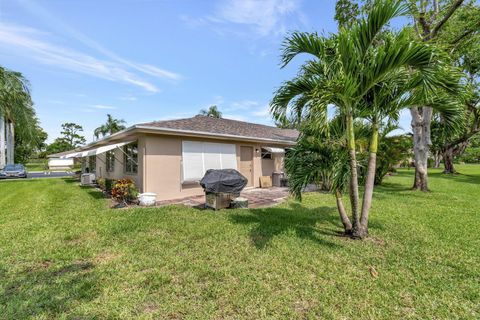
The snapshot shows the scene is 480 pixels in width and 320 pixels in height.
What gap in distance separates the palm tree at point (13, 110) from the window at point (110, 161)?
20766 millimetres

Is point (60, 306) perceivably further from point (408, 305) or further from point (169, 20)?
point (169, 20)

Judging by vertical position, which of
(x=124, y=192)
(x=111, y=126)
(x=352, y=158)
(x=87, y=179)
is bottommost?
(x=124, y=192)

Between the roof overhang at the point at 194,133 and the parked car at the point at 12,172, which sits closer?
the roof overhang at the point at 194,133

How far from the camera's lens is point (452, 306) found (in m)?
2.96

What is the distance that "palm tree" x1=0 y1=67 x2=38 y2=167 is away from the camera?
25.5 meters

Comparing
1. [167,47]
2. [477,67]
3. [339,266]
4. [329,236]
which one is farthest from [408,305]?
[477,67]

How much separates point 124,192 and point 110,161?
7.64m

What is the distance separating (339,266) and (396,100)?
3.90 m

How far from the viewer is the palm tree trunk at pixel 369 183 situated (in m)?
5.09

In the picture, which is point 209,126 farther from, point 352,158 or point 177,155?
point 352,158

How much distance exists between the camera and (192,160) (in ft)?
35.8

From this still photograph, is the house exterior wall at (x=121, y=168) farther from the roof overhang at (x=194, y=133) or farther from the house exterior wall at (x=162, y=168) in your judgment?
the roof overhang at (x=194, y=133)

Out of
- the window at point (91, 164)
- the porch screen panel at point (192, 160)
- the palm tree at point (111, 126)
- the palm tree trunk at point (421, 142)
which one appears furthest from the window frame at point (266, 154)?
the palm tree at point (111, 126)

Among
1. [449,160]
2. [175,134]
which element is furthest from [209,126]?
[449,160]
